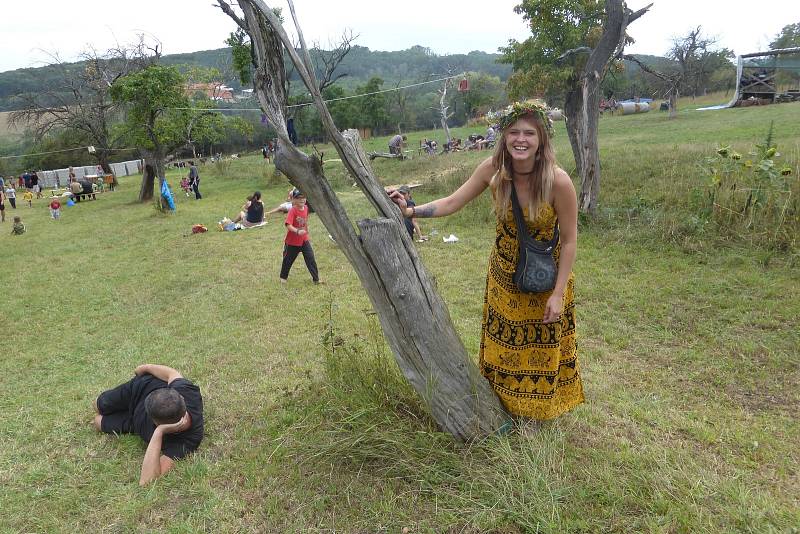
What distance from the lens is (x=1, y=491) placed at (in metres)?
3.06

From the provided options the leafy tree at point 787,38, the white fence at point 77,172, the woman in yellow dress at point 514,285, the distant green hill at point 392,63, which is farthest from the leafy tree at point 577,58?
the distant green hill at point 392,63

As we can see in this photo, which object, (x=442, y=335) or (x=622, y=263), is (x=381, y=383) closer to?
(x=442, y=335)

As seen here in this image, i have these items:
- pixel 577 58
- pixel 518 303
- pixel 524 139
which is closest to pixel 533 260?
pixel 518 303

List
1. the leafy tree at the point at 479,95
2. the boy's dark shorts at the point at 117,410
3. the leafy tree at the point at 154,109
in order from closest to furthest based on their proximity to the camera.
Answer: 1. the boy's dark shorts at the point at 117,410
2. the leafy tree at the point at 154,109
3. the leafy tree at the point at 479,95

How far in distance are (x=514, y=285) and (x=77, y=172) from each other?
43.9 m

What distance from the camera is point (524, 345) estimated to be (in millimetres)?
2672

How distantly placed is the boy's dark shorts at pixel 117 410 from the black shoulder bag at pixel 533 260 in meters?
2.95

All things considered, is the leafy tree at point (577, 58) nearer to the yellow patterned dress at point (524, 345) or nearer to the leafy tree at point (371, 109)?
the yellow patterned dress at point (524, 345)

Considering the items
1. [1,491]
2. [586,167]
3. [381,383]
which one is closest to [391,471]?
[381,383]

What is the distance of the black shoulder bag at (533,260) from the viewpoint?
245 centimetres

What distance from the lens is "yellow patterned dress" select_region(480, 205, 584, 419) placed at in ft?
8.58

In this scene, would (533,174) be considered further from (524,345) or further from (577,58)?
(577,58)

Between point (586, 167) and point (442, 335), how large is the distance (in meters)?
6.39

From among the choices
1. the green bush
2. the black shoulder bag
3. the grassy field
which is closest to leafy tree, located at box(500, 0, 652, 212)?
the grassy field
